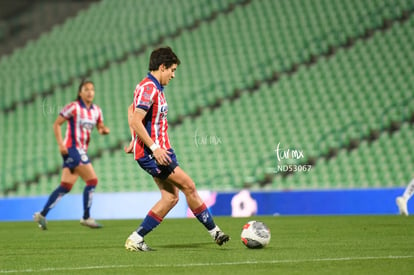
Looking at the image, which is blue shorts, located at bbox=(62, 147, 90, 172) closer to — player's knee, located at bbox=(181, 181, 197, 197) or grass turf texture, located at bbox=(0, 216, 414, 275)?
grass turf texture, located at bbox=(0, 216, 414, 275)

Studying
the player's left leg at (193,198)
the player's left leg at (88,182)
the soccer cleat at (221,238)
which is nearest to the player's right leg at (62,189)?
the player's left leg at (88,182)

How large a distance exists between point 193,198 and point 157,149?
2.11 ft

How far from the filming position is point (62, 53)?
25391 mm

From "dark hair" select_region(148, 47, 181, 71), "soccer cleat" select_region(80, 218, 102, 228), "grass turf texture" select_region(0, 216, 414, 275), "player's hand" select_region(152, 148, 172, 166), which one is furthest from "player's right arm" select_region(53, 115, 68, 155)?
"player's hand" select_region(152, 148, 172, 166)

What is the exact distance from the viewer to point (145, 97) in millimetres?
7711

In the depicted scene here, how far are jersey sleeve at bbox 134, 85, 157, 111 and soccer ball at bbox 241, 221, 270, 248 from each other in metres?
1.50

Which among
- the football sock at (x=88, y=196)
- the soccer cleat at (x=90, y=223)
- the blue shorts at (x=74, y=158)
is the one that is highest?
the blue shorts at (x=74, y=158)

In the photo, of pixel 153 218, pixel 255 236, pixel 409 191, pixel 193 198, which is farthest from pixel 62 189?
pixel 409 191

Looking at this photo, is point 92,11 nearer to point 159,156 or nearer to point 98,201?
point 98,201

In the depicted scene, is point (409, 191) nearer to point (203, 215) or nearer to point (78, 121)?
point (78, 121)

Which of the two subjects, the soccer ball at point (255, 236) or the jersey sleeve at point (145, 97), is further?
the soccer ball at point (255, 236)

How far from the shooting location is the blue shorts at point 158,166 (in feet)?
25.3

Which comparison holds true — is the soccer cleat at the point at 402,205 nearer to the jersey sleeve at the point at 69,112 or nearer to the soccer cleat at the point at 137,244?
the jersey sleeve at the point at 69,112

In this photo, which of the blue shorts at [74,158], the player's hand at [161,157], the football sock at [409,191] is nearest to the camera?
the player's hand at [161,157]
